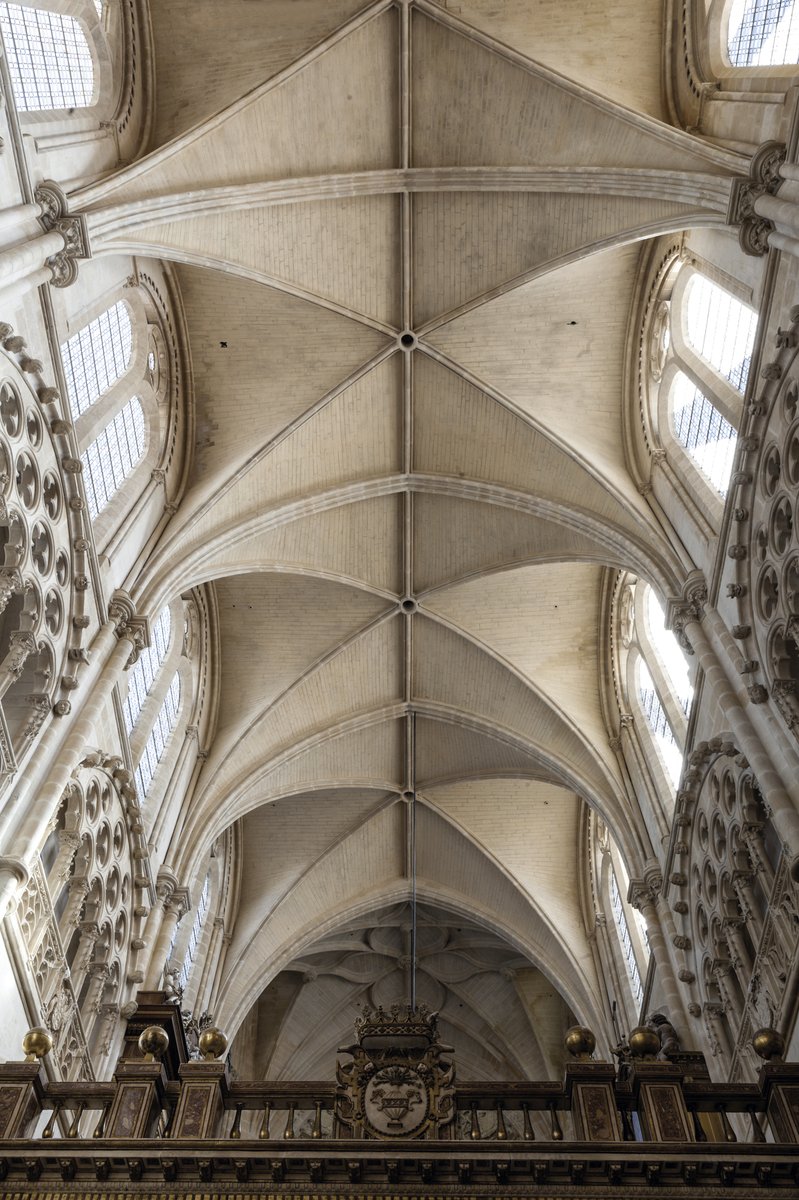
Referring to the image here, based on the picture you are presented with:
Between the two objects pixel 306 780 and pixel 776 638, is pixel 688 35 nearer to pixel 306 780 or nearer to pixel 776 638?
pixel 776 638

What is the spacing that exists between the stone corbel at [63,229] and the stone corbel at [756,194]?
7.62 m

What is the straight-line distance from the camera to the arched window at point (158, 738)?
675 inches

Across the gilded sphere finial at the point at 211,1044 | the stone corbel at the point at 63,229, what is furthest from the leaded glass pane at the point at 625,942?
the stone corbel at the point at 63,229

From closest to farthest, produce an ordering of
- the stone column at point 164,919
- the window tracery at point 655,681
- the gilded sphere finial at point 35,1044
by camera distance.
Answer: the gilded sphere finial at point 35,1044 → the stone column at point 164,919 → the window tracery at point 655,681

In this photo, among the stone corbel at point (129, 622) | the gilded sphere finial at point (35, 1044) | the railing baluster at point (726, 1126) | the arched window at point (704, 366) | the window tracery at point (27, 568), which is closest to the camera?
the railing baluster at point (726, 1126)

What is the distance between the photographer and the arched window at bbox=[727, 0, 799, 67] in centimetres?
1357

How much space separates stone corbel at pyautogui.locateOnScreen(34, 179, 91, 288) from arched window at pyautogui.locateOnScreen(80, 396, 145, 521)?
2.53 m

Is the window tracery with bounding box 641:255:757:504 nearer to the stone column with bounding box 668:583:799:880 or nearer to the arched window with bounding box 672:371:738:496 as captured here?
the arched window with bounding box 672:371:738:496

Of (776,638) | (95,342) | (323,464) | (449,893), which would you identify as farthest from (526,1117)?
(449,893)

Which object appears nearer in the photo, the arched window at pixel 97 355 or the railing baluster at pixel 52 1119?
the railing baluster at pixel 52 1119

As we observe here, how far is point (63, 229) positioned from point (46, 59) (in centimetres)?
267

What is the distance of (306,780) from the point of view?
22.2 m

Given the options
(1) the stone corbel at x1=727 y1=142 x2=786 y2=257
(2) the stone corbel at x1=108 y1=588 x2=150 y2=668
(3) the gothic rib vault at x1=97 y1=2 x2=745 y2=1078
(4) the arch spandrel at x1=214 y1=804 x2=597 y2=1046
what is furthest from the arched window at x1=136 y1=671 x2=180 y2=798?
(1) the stone corbel at x1=727 y1=142 x2=786 y2=257

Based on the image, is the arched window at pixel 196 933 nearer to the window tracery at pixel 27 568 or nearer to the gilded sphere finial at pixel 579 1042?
the window tracery at pixel 27 568
